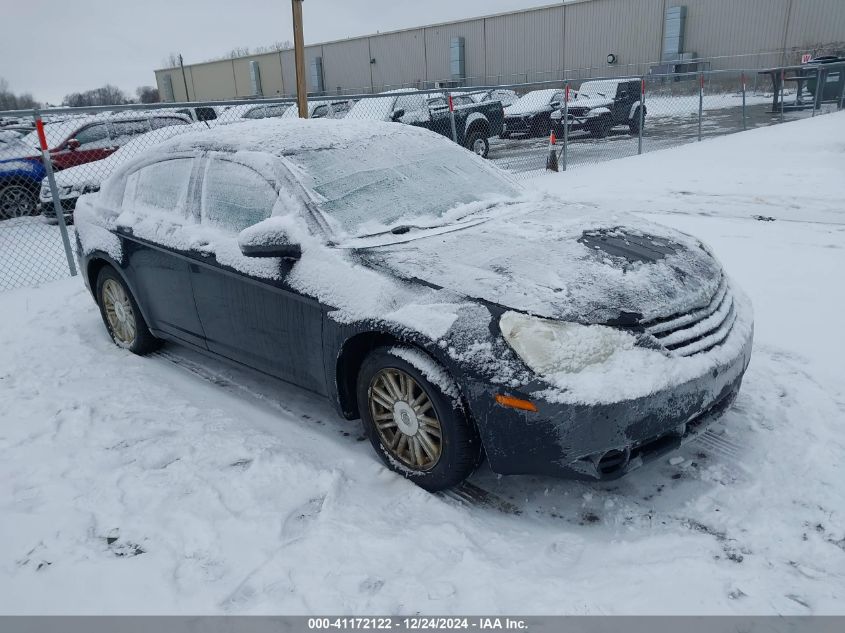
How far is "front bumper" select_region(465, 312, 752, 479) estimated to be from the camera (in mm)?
2598

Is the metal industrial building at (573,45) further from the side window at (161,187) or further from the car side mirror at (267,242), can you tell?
the car side mirror at (267,242)

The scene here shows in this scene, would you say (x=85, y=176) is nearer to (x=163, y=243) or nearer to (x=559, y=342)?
(x=163, y=243)

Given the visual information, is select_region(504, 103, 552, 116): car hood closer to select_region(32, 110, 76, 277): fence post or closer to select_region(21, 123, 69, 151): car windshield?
select_region(21, 123, 69, 151): car windshield

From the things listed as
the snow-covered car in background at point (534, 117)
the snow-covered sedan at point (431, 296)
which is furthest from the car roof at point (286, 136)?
the snow-covered car in background at point (534, 117)

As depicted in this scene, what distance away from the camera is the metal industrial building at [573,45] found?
3369 centimetres

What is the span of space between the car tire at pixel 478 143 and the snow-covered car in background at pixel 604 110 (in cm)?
324

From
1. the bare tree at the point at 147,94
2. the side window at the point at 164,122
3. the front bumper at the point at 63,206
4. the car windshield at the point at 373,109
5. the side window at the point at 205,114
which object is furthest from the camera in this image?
the bare tree at the point at 147,94

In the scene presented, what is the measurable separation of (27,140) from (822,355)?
505 inches

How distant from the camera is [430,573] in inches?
102

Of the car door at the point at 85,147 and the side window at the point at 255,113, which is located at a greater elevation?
the side window at the point at 255,113

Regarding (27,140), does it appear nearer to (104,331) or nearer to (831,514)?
(104,331)

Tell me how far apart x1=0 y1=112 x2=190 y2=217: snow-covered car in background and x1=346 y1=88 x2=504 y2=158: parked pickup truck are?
3941 millimetres

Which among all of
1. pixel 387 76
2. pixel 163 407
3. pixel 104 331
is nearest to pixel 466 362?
pixel 163 407
